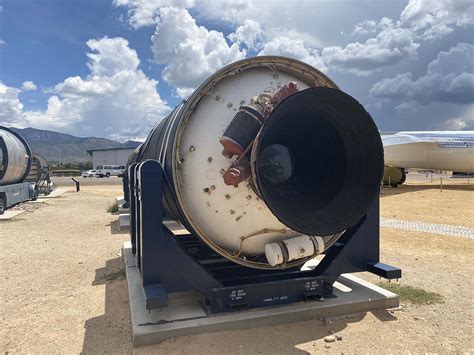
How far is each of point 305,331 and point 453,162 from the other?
23.0 metres

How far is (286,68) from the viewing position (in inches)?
167

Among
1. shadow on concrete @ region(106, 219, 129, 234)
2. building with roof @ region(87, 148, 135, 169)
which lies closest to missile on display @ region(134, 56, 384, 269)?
shadow on concrete @ region(106, 219, 129, 234)

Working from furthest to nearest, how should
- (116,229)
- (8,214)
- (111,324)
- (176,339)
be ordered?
(8,214) < (116,229) < (111,324) < (176,339)

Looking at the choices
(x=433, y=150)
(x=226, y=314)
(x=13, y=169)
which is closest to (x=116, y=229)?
Answer: (x=13, y=169)

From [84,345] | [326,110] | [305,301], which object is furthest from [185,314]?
[326,110]

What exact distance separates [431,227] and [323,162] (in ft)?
23.8

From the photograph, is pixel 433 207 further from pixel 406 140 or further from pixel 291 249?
pixel 291 249

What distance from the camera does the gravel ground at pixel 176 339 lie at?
145 inches

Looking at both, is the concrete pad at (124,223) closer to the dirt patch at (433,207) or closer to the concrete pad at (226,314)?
the concrete pad at (226,314)

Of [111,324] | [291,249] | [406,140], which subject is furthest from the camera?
[406,140]

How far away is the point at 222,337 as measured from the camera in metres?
3.78

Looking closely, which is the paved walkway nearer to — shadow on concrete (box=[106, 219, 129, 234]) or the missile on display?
the missile on display

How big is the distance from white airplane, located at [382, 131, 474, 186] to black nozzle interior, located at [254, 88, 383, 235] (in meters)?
20.1

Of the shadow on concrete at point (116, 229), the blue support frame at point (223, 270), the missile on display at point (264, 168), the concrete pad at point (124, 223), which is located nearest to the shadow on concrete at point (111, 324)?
the blue support frame at point (223, 270)
